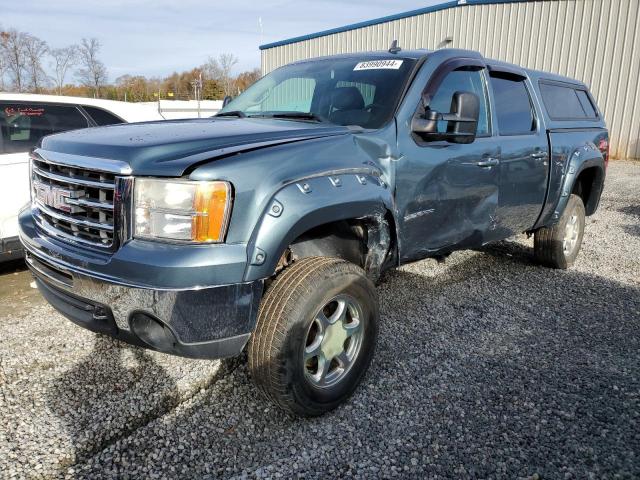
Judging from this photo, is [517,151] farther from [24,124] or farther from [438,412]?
[24,124]

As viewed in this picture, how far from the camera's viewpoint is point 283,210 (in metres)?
2.25

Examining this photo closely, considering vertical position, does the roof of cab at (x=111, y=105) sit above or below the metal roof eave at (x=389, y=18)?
below

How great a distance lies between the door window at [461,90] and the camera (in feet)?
11.0

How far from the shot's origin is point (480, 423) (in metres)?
2.63

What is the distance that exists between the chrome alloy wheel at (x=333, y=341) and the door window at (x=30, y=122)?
11.6 ft

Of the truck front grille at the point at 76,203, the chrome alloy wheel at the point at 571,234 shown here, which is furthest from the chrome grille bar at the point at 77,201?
the chrome alloy wheel at the point at 571,234

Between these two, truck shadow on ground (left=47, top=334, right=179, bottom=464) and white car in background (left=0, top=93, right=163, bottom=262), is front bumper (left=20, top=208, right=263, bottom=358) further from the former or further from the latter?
white car in background (left=0, top=93, right=163, bottom=262)

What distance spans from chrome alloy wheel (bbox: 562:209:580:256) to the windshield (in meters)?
2.91

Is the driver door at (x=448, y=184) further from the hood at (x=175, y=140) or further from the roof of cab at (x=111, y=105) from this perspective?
the roof of cab at (x=111, y=105)

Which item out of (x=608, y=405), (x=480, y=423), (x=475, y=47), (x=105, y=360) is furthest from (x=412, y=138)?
(x=475, y=47)

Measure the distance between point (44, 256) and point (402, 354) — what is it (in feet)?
7.18

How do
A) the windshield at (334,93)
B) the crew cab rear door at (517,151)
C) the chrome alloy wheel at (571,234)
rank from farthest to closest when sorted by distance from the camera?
1. the chrome alloy wheel at (571,234)
2. the crew cab rear door at (517,151)
3. the windshield at (334,93)

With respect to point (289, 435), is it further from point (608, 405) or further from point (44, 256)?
point (608, 405)

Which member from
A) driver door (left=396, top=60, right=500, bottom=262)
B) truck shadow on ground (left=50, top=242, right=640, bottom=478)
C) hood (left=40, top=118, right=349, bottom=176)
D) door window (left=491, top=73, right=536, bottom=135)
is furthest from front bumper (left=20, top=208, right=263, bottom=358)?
door window (left=491, top=73, right=536, bottom=135)
